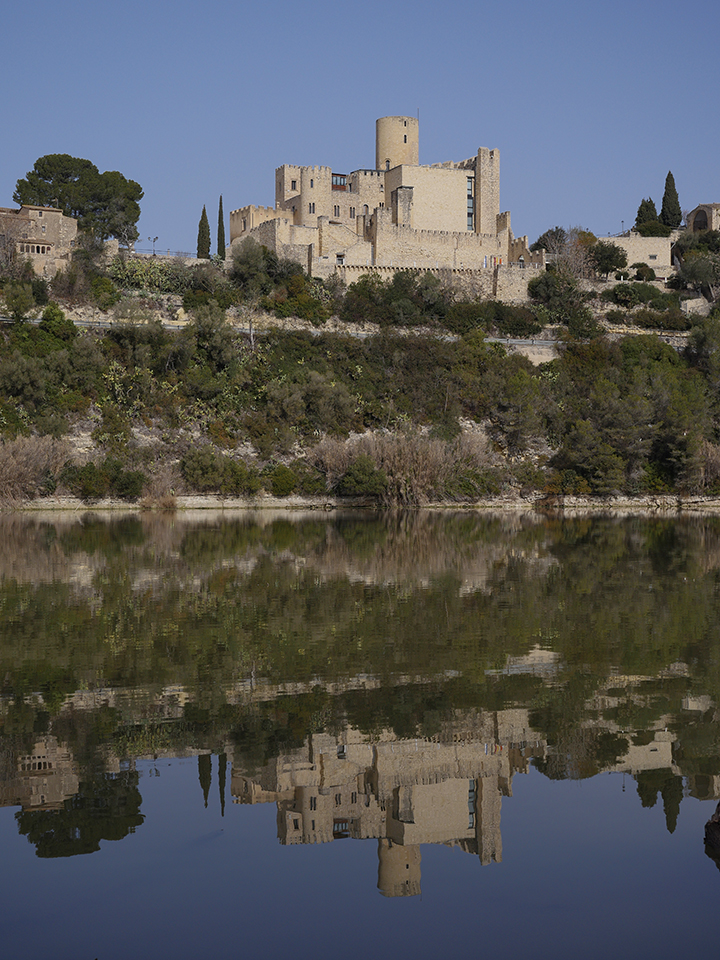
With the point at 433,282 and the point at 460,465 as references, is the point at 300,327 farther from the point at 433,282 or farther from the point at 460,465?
the point at 460,465

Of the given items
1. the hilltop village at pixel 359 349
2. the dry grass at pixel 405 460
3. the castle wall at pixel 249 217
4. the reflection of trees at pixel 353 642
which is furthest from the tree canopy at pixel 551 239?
the reflection of trees at pixel 353 642

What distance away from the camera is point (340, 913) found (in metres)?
4.52

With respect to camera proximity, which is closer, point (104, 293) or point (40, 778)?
point (40, 778)

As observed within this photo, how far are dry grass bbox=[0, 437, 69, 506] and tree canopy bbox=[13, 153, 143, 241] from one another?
23264 mm

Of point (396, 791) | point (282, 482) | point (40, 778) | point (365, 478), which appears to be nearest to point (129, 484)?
point (282, 482)

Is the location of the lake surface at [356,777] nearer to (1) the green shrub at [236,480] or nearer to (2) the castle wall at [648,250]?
(1) the green shrub at [236,480]

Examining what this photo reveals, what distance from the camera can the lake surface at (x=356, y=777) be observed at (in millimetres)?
4414

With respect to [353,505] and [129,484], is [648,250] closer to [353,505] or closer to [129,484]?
[353,505]

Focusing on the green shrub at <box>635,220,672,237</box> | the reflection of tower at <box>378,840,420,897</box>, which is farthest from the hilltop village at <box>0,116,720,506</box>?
the reflection of tower at <box>378,840,420,897</box>

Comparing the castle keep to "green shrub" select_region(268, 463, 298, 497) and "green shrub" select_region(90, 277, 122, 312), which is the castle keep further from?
"green shrub" select_region(268, 463, 298, 497)

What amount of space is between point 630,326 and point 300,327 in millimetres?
16969

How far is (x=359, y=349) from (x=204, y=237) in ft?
49.0

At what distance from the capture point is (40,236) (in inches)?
1892

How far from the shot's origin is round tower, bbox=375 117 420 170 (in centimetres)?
6062
